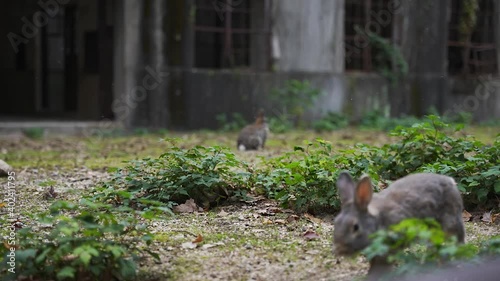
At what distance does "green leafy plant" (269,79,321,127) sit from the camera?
15.2m

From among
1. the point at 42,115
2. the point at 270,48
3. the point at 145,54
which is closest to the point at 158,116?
the point at 145,54

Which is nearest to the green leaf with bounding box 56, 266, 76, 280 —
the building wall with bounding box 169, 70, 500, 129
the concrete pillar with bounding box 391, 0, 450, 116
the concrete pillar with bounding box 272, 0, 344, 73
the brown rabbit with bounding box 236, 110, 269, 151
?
the brown rabbit with bounding box 236, 110, 269, 151

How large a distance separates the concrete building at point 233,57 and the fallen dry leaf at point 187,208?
7897mm

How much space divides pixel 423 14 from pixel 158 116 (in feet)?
20.6

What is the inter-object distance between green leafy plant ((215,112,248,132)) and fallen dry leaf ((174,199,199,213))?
26.3 ft

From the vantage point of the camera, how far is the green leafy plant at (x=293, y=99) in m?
15.2

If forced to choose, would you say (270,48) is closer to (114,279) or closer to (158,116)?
(158,116)

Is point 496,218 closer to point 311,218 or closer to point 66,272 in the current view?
point 311,218

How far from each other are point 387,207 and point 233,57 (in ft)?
36.9

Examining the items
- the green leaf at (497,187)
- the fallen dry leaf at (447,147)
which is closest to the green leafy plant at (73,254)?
the green leaf at (497,187)

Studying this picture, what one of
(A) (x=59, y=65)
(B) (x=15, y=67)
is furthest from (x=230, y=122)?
(B) (x=15, y=67)

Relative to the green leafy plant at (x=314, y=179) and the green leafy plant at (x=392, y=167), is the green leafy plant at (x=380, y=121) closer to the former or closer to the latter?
the green leafy plant at (x=392, y=167)

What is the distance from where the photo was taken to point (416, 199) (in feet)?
14.4

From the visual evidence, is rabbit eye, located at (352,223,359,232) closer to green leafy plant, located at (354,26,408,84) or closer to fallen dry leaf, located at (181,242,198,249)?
fallen dry leaf, located at (181,242,198,249)
